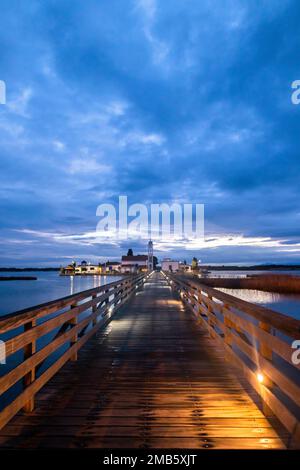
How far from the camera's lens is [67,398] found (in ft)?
12.3

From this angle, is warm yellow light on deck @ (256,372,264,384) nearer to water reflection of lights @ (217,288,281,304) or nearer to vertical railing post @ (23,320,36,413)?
vertical railing post @ (23,320,36,413)

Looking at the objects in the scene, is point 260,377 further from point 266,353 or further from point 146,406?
point 146,406

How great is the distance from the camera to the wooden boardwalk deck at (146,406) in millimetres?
2834

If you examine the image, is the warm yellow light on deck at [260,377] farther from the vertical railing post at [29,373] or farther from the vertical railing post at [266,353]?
the vertical railing post at [29,373]

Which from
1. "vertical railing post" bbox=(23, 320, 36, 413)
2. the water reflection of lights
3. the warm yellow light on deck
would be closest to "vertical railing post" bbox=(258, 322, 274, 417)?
the warm yellow light on deck

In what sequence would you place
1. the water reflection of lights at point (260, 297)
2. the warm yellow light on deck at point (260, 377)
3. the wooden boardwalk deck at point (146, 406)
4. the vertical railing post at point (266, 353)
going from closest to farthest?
the wooden boardwalk deck at point (146, 406)
the vertical railing post at point (266, 353)
the warm yellow light on deck at point (260, 377)
the water reflection of lights at point (260, 297)

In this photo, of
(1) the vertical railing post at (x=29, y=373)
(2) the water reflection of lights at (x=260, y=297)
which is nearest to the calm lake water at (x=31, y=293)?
(2) the water reflection of lights at (x=260, y=297)

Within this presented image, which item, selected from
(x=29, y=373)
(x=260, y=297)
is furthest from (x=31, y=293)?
(x=29, y=373)

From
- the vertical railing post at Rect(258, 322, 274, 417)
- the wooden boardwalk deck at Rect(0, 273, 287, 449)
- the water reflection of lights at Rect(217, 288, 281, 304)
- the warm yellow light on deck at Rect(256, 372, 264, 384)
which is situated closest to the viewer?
the wooden boardwalk deck at Rect(0, 273, 287, 449)

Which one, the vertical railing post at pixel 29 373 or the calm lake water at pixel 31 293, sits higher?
the vertical railing post at pixel 29 373

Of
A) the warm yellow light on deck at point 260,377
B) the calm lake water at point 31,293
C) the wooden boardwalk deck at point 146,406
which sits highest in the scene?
the warm yellow light on deck at point 260,377

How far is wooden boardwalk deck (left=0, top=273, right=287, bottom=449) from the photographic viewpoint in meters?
2.83

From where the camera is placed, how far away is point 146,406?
3527 mm

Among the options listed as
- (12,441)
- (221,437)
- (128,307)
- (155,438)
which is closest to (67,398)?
(12,441)
